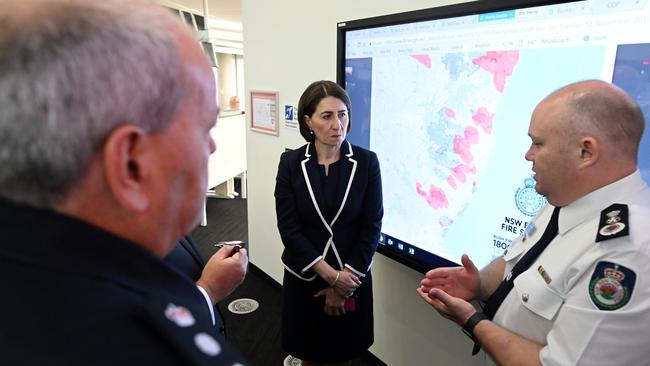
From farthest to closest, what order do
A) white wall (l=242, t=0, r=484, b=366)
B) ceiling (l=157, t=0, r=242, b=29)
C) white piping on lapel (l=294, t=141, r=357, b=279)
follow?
ceiling (l=157, t=0, r=242, b=29)
white wall (l=242, t=0, r=484, b=366)
white piping on lapel (l=294, t=141, r=357, b=279)

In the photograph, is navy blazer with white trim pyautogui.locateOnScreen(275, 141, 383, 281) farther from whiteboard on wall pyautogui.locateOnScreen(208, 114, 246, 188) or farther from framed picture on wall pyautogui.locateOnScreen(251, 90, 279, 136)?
whiteboard on wall pyautogui.locateOnScreen(208, 114, 246, 188)

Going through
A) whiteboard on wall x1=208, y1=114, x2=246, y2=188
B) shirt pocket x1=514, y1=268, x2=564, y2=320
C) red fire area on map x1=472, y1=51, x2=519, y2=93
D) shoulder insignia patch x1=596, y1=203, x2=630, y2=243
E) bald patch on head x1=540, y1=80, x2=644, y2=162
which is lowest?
whiteboard on wall x1=208, y1=114, x2=246, y2=188

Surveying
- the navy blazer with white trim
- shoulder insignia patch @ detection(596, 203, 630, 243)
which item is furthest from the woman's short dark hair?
shoulder insignia patch @ detection(596, 203, 630, 243)

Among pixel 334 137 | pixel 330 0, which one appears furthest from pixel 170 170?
pixel 330 0

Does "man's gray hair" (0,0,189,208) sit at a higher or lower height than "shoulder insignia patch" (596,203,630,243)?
higher

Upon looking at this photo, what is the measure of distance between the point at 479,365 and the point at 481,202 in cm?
77

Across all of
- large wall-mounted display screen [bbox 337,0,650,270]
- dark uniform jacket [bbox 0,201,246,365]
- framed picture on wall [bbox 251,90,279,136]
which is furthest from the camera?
framed picture on wall [bbox 251,90,279,136]

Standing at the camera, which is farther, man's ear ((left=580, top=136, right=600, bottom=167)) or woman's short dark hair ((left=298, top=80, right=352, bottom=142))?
woman's short dark hair ((left=298, top=80, right=352, bottom=142))

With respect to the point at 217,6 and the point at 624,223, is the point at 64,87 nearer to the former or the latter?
the point at 624,223

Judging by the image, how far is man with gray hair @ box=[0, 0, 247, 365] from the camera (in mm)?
417

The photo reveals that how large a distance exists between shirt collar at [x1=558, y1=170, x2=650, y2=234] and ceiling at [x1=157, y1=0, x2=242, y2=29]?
5.44 m

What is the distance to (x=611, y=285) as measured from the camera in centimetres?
89

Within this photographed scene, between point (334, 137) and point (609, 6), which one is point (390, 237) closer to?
point (334, 137)

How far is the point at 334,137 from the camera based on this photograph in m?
1.78
